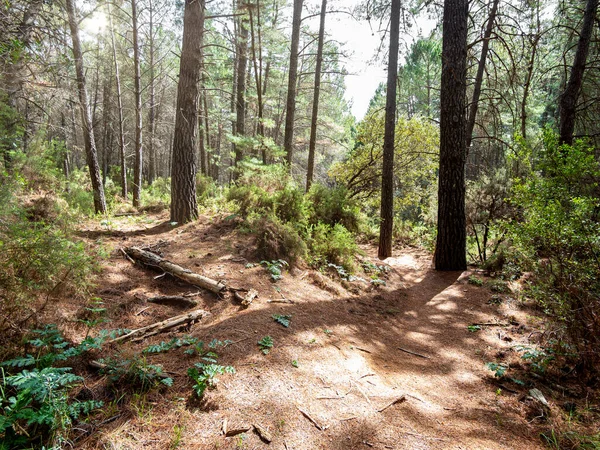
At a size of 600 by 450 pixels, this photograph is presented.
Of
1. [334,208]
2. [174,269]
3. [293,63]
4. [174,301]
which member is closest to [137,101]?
[293,63]

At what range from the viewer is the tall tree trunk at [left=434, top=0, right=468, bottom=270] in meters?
6.34

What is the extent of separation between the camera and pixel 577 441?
209cm

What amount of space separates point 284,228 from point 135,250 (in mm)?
2669

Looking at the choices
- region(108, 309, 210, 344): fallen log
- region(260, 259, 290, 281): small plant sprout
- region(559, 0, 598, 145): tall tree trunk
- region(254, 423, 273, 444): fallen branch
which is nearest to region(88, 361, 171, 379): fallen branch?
region(108, 309, 210, 344): fallen log

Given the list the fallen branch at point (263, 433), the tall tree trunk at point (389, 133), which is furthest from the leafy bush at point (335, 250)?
the fallen branch at point (263, 433)

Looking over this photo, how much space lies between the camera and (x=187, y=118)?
682 cm

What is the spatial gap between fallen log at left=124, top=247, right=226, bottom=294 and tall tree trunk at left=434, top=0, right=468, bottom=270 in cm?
536

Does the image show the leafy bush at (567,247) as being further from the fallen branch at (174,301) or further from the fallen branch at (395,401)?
the fallen branch at (174,301)

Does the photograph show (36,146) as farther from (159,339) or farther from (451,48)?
(451,48)

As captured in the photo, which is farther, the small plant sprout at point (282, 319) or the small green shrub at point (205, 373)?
the small plant sprout at point (282, 319)

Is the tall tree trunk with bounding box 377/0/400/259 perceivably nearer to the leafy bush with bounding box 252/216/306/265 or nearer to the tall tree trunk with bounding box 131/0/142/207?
the leafy bush with bounding box 252/216/306/265

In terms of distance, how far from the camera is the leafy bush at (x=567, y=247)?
113 inches

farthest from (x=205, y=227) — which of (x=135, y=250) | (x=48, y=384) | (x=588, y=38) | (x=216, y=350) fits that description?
(x=588, y=38)

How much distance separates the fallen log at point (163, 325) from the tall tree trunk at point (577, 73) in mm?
8993
